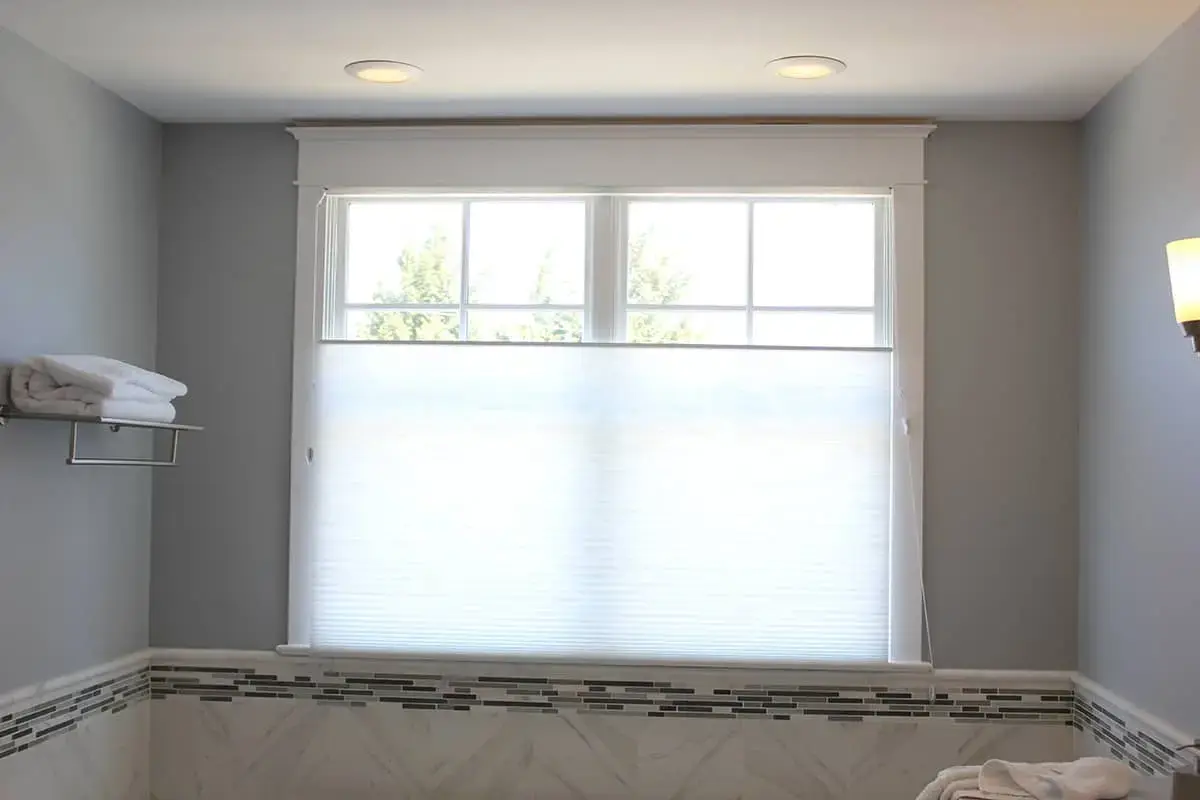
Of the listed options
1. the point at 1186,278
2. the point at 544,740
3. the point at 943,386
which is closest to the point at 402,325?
the point at 544,740

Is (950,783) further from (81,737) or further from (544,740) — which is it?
(81,737)

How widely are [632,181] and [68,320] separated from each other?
4.78 ft

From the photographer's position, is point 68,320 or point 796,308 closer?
point 68,320

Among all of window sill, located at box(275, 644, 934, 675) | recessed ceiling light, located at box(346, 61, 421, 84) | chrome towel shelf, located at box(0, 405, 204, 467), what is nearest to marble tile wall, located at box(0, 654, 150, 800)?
window sill, located at box(275, 644, 934, 675)

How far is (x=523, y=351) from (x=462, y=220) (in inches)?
16.3

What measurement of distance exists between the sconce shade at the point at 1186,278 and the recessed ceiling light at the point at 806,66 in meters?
0.88

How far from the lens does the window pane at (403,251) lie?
→ 322cm

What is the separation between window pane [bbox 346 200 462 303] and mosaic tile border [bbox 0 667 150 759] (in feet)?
3.86

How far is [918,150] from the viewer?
3.10m

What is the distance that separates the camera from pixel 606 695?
3.10 m

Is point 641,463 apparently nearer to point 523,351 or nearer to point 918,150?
point 523,351

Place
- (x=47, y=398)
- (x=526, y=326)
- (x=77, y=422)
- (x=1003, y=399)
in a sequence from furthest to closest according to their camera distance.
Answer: (x=526, y=326) → (x=1003, y=399) → (x=77, y=422) → (x=47, y=398)

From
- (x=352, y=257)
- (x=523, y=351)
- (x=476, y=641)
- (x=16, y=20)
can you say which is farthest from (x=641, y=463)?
(x=16, y=20)

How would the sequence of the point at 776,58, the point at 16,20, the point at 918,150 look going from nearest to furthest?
the point at 16,20
the point at 776,58
the point at 918,150
